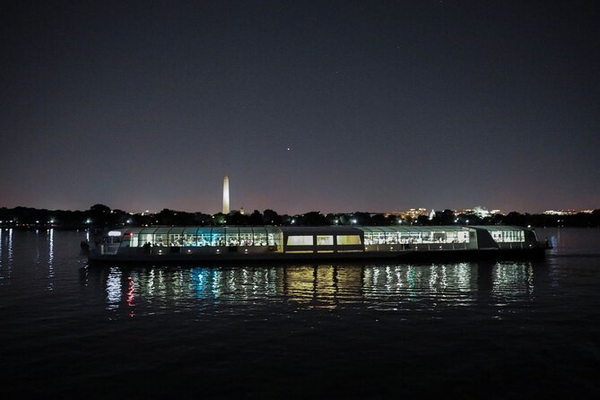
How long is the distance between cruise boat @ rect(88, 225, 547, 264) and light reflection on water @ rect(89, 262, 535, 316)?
232 inches

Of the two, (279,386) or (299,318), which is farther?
(299,318)

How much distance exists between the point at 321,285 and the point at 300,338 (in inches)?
826

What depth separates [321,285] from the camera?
47.4 m

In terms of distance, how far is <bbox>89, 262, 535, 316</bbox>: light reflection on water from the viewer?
3859 centimetres

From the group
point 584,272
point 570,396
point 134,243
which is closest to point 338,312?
point 570,396

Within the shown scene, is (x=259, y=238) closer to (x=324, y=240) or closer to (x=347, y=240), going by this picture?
(x=324, y=240)

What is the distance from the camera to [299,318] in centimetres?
3181

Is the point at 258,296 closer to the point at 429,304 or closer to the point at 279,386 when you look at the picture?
the point at 429,304

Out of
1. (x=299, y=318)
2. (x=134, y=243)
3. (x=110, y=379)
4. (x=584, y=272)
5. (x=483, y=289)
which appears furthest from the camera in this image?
(x=134, y=243)

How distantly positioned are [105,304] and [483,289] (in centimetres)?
3509

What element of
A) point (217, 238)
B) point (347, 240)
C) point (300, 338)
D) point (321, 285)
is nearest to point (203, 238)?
point (217, 238)

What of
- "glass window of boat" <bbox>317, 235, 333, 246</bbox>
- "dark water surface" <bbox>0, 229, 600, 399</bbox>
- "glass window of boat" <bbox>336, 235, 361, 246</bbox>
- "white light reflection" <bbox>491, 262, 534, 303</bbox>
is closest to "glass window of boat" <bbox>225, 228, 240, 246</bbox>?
"glass window of boat" <bbox>317, 235, 333, 246</bbox>

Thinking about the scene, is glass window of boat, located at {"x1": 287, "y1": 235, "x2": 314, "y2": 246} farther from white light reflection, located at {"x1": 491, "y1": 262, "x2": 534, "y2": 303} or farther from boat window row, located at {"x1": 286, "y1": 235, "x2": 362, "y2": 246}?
white light reflection, located at {"x1": 491, "y1": 262, "x2": 534, "y2": 303}

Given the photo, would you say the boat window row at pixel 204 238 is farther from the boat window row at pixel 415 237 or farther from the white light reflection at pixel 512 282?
the white light reflection at pixel 512 282
